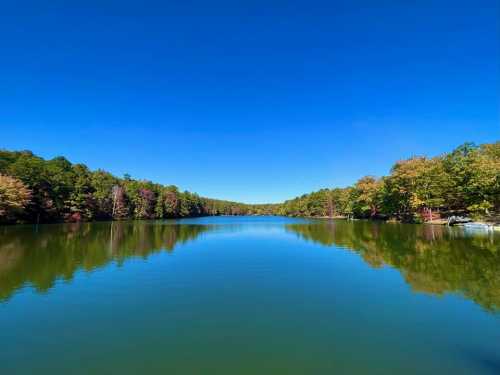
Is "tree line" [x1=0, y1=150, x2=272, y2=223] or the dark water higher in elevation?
"tree line" [x1=0, y1=150, x2=272, y2=223]

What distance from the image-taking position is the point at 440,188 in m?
47.5

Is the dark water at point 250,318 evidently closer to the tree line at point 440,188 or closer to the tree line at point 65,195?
the tree line at point 440,188

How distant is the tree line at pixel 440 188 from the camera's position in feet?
124

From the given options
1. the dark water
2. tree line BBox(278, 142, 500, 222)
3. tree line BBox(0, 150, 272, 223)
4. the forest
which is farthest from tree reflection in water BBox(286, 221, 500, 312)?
tree line BBox(0, 150, 272, 223)

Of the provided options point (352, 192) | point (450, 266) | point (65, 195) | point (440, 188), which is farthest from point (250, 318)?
point (352, 192)

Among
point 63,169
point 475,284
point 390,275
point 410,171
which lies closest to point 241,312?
point 390,275

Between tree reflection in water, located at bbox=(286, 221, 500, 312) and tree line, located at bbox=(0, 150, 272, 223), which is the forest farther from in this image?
tree reflection in water, located at bbox=(286, 221, 500, 312)

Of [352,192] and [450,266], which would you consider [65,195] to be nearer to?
[450,266]

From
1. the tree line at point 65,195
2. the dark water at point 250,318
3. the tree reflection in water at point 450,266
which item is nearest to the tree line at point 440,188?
the tree reflection in water at point 450,266

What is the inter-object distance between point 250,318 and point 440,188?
5031 cm

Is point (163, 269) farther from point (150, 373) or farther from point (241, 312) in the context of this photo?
point (150, 373)

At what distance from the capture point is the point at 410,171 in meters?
53.6

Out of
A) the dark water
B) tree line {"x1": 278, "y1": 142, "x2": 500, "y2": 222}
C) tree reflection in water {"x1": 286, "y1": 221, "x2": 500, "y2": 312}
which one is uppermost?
tree line {"x1": 278, "y1": 142, "x2": 500, "y2": 222}

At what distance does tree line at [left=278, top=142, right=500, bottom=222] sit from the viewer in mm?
37812
